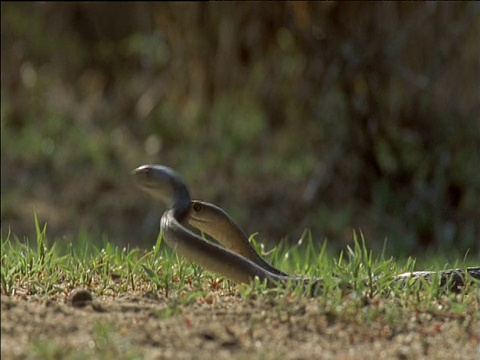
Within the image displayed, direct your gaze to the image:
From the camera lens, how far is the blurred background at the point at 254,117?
754cm

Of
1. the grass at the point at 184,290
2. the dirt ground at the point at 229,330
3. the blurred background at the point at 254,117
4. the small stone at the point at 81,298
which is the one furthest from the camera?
the blurred background at the point at 254,117

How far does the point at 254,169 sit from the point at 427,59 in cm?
167

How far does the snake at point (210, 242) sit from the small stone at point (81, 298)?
1.21 ft

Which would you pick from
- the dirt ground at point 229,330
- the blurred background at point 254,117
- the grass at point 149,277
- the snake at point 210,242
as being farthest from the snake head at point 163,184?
the blurred background at point 254,117

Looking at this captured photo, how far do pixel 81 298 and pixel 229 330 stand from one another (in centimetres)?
58

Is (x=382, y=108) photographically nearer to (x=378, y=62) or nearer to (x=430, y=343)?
(x=378, y=62)

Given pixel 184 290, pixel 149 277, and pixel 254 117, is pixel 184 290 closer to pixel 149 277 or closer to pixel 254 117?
pixel 149 277

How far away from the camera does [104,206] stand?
806cm

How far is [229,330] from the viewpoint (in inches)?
126

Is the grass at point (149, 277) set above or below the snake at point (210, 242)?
below

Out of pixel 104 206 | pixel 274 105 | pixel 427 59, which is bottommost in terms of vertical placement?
pixel 104 206

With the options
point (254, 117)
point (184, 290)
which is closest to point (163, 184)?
point (184, 290)

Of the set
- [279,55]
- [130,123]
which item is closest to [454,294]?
[279,55]

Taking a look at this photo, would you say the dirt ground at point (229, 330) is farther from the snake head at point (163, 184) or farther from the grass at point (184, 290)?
the snake head at point (163, 184)
